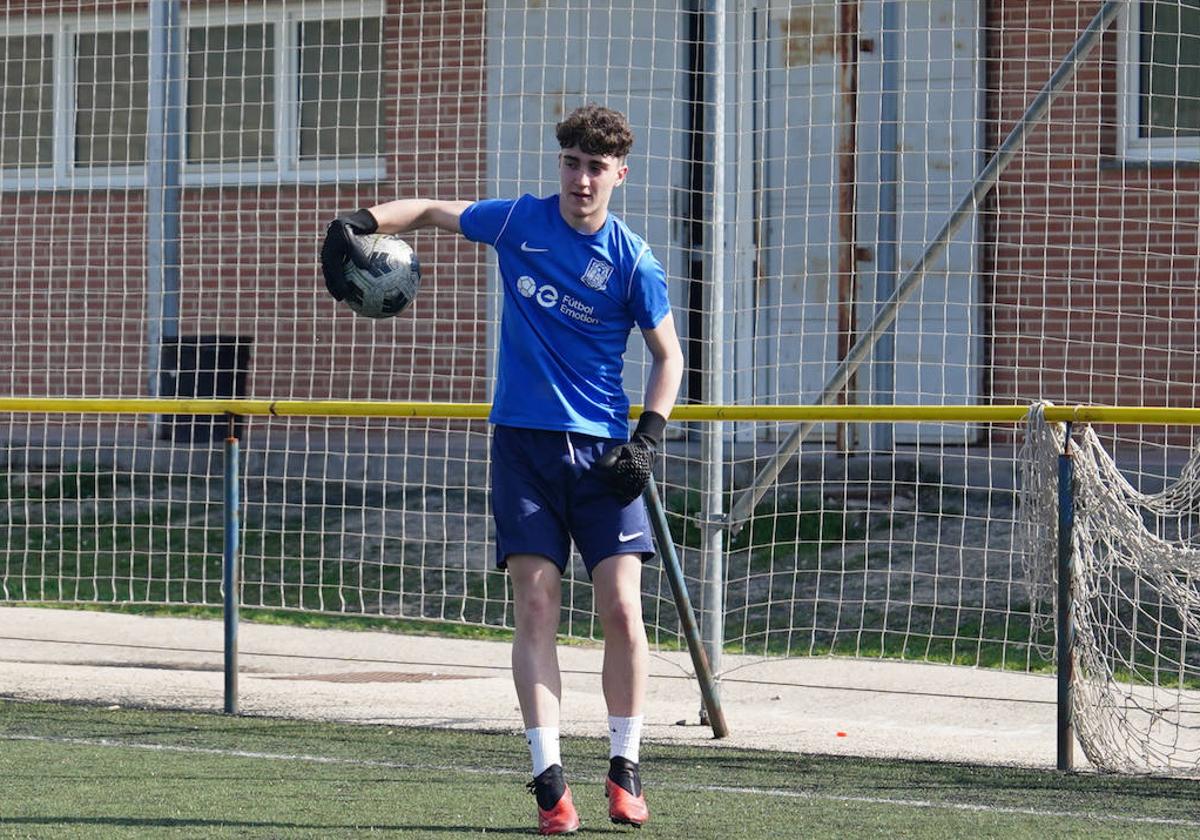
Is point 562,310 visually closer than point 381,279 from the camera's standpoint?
Yes

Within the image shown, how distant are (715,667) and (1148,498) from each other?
1.78m

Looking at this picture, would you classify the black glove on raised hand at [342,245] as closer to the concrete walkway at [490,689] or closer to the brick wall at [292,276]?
the concrete walkway at [490,689]

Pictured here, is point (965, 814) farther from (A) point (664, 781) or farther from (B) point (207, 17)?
(B) point (207, 17)

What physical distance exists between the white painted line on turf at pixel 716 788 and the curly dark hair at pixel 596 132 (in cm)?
202

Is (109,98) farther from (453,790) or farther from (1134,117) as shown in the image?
(453,790)

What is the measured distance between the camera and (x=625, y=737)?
5.38 m

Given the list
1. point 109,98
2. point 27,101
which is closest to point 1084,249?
point 109,98

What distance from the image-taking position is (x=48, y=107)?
15.0 m

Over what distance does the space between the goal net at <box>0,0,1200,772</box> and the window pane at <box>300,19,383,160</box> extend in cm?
4

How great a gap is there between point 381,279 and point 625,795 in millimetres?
1611

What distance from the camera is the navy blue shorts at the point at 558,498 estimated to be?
5410mm

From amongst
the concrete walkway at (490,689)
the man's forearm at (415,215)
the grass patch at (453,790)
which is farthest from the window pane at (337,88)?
the man's forearm at (415,215)

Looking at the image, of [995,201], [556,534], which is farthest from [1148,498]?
[995,201]

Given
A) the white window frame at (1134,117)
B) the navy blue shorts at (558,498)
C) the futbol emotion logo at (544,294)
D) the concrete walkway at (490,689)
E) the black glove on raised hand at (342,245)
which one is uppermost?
the white window frame at (1134,117)
